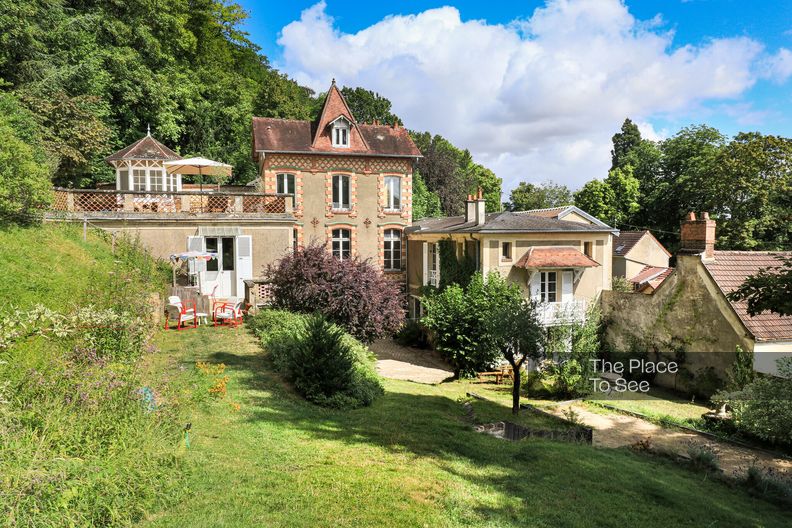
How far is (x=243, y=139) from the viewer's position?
1302 inches

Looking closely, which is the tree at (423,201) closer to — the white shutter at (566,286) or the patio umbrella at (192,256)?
the white shutter at (566,286)

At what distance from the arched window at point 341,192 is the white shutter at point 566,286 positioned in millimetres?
Answer: 10813

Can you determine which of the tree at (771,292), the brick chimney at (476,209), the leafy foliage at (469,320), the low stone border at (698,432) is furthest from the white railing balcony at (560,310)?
the tree at (771,292)

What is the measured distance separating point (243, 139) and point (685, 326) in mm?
27627

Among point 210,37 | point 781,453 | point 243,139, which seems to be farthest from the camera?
point 210,37

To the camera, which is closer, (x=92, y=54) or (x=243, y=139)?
(x=92, y=54)

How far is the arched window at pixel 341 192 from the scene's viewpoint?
24.8m

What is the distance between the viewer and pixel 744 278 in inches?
632

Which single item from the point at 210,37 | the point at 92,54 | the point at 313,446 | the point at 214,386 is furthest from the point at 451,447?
the point at 210,37

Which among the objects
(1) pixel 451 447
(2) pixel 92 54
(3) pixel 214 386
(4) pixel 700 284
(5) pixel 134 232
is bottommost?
(1) pixel 451 447

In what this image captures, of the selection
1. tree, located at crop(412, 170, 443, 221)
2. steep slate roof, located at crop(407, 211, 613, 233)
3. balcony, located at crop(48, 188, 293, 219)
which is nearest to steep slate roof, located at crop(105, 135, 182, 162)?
balcony, located at crop(48, 188, 293, 219)

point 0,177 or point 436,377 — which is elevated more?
point 0,177

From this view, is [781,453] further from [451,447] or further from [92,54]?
[92,54]

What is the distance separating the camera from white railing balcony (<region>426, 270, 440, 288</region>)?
75.0 ft
